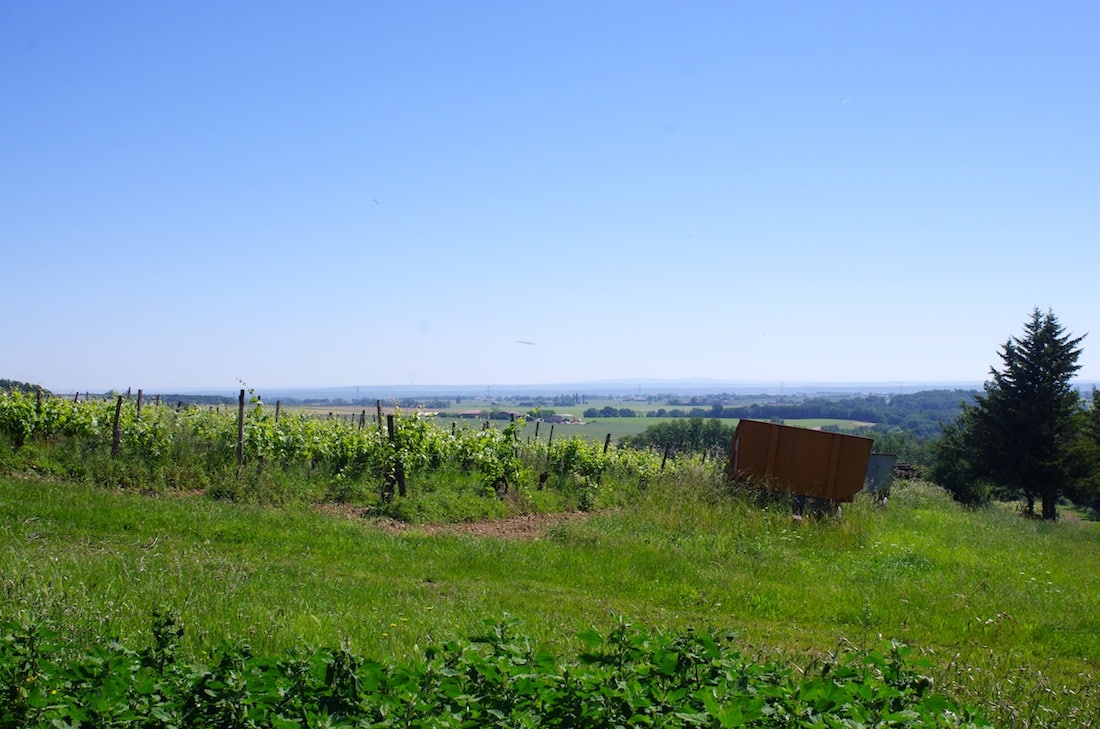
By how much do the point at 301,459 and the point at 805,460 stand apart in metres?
9.79

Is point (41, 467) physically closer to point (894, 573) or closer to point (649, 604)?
point (649, 604)

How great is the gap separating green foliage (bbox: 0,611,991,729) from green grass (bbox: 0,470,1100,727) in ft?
3.75

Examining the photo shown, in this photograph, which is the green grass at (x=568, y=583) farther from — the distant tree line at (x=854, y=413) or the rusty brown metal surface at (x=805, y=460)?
the distant tree line at (x=854, y=413)

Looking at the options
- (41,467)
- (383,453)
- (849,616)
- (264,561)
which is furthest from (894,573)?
(41,467)

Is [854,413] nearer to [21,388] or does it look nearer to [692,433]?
[692,433]

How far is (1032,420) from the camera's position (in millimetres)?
32469

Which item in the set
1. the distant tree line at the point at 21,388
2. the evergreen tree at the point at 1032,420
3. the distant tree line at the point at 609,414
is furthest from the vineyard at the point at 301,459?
the distant tree line at the point at 609,414

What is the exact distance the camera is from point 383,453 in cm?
1445

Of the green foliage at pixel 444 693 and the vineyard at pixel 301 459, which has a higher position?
the green foliage at pixel 444 693

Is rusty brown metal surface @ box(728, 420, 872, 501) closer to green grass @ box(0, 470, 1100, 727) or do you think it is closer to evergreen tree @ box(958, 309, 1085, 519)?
green grass @ box(0, 470, 1100, 727)

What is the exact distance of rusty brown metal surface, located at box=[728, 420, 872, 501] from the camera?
14.7m

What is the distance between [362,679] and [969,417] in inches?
1438

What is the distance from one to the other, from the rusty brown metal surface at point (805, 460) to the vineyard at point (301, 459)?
2980 millimetres

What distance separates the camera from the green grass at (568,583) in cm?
532
